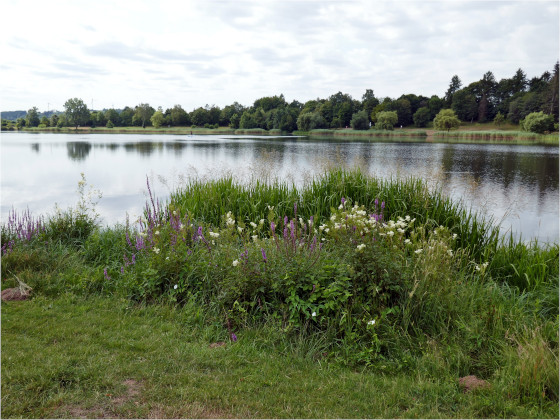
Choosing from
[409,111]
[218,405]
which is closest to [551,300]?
[218,405]

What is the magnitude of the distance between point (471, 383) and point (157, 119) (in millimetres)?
109887

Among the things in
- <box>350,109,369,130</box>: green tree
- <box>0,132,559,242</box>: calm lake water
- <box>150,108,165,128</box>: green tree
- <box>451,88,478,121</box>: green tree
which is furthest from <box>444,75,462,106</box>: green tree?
<box>0,132,559,242</box>: calm lake water

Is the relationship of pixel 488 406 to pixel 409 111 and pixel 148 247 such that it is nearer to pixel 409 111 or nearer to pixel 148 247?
pixel 148 247

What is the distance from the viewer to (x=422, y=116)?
97.6 m

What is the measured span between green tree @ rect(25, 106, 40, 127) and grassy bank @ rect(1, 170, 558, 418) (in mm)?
108450

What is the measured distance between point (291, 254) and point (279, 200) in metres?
4.28

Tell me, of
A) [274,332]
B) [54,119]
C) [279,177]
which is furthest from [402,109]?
[274,332]

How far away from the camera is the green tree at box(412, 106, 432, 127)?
97.1 meters

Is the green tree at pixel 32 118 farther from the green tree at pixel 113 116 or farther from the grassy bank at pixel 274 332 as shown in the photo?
the grassy bank at pixel 274 332

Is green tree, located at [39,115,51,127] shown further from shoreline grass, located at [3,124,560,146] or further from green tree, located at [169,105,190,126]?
green tree, located at [169,105,190,126]

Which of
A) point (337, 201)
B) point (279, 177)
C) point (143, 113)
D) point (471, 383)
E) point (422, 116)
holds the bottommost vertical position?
point (471, 383)

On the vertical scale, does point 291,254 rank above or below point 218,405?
above

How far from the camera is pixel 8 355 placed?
3559 millimetres

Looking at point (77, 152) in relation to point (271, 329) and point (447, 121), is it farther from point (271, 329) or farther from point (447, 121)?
point (447, 121)
